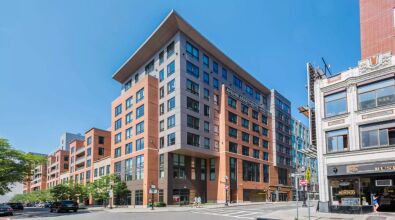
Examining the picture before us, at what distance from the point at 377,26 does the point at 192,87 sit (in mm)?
33318

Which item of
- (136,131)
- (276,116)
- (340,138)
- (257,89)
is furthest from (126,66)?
(340,138)

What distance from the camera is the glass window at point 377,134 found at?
79.6 ft

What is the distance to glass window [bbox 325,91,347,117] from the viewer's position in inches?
1083

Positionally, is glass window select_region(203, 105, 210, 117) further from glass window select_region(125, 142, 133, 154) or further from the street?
the street

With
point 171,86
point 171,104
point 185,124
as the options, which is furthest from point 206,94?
point 185,124

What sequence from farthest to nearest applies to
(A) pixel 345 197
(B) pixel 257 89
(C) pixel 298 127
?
(C) pixel 298 127
(B) pixel 257 89
(A) pixel 345 197

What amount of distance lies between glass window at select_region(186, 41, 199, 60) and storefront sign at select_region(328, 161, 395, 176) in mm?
36364

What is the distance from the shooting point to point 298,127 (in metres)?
103

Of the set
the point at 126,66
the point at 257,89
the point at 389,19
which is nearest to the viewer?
the point at 389,19

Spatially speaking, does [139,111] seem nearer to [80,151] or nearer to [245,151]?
[245,151]

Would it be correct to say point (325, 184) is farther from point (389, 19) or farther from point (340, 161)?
point (389, 19)

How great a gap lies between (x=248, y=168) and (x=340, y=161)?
142 feet

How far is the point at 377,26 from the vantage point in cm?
2895

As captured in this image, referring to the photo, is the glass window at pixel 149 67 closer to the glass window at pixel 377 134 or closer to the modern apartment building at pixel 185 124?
the modern apartment building at pixel 185 124
